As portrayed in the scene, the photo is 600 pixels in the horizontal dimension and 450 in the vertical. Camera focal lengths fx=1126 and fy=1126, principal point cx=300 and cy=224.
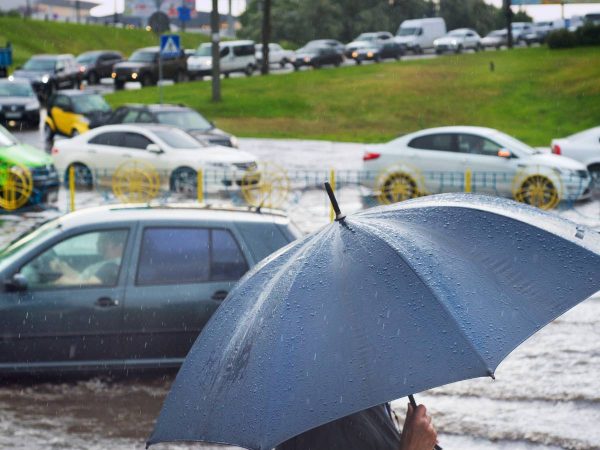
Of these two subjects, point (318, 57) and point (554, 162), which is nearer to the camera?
point (554, 162)

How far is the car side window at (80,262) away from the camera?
8453 mm

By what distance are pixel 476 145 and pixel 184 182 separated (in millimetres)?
5251

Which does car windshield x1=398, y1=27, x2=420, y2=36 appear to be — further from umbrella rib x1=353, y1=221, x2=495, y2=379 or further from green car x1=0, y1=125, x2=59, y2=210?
umbrella rib x1=353, y1=221, x2=495, y2=379

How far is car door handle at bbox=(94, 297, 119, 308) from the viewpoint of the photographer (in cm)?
829

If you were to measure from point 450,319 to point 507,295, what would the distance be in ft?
0.98

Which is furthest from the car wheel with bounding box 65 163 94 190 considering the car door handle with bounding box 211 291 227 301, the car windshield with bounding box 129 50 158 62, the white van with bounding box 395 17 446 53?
the white van with bounding box 395 17 446 53

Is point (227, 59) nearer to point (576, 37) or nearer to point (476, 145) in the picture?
point (576, 37)

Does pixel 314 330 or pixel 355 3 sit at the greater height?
pixel 355 3

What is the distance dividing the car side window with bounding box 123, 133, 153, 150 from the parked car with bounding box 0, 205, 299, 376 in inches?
496

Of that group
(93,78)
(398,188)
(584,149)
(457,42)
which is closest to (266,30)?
(93,78)

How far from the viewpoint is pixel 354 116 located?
41.6 metres

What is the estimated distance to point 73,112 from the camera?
99.6 ft

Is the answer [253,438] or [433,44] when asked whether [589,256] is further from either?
[433,44]

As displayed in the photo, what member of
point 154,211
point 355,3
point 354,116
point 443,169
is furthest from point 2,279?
point 355,3
